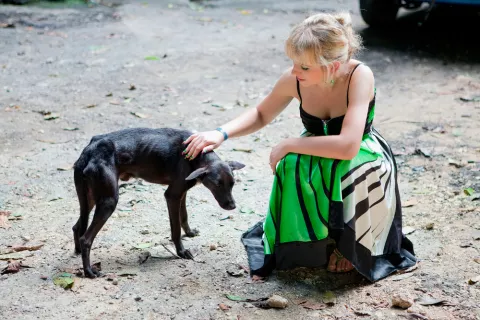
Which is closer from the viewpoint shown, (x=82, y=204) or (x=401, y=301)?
(x=401, y=301)

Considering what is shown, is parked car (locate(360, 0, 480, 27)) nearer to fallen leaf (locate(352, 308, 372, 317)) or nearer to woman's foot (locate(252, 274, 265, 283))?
woman's foot (locate(252, 274, 265, 283))

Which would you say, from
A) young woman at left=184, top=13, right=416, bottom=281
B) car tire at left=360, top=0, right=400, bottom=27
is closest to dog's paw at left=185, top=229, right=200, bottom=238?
young woman at left=184, top=13, right=416, bottom=281

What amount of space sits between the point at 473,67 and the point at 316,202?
225 inches

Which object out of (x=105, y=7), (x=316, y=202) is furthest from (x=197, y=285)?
(x=105, y=7)

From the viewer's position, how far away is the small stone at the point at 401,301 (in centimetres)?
365

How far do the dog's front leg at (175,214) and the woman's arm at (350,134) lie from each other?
2.78ft

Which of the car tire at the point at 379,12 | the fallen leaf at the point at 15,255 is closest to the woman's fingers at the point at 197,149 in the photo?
the fallen leaf at the point at 15,255

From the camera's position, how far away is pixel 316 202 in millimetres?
3779

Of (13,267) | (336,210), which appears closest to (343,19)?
(336,210)

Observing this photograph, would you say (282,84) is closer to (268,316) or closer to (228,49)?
(268,316)

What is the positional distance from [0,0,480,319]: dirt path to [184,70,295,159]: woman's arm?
2.61 ft

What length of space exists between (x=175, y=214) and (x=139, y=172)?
37 cm

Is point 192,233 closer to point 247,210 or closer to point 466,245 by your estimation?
point 247,210

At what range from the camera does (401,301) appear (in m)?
3.66
